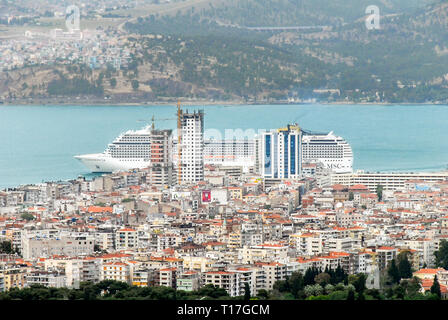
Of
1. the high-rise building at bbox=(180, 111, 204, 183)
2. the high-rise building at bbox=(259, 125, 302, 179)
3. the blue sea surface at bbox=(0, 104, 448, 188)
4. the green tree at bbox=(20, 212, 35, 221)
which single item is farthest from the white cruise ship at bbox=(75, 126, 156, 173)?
the green tree at bbox=(20, 212, 35, 221)

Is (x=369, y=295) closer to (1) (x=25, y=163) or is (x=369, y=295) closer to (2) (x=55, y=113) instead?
(1) (x=25, y=163)

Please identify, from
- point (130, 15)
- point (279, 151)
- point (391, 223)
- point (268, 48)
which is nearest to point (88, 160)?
point (279, 151)

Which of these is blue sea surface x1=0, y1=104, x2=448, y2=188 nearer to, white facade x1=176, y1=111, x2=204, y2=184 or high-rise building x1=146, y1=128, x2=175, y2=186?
white facade x1=176, y1=111, x2=204, y2=184

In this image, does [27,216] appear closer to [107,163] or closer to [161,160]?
[161,160]

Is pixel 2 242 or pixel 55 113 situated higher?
pixel 55 113

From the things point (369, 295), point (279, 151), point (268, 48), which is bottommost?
point (369, 295)
